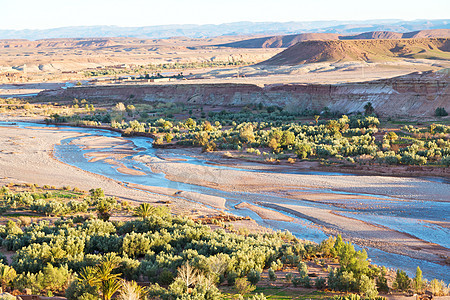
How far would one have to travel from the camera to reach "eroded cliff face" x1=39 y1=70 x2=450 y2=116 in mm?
42844

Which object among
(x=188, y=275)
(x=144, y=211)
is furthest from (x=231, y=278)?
(x=144, y=211)

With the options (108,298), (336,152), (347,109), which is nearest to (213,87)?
(347,109)

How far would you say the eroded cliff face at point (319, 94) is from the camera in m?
42.8

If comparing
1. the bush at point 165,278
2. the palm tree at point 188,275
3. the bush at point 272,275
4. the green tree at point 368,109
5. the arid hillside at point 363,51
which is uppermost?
the arid hillside at point 363,51

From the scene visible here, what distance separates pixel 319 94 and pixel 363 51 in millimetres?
51179

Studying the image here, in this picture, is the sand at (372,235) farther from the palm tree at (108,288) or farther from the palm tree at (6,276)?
the palm tree at (6,276)

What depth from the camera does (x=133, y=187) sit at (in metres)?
25.0

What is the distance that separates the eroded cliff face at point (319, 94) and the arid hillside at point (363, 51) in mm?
37342

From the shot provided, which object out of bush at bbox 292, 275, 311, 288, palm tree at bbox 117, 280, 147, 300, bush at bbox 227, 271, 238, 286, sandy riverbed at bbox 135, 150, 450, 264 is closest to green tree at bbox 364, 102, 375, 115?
sandy riverbed at bbox 135, 150, 450, 264

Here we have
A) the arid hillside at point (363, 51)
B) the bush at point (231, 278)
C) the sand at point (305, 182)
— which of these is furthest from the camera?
the arid hillside at point (363, 51)

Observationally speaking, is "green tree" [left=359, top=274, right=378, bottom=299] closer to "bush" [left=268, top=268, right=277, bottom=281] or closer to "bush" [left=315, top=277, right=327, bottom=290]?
"bush" [left=315, top=277, right=327, bottom=290]

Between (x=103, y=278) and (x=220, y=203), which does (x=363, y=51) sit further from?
(x=103, y=278)

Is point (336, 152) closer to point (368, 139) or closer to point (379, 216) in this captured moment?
point (368, 139)

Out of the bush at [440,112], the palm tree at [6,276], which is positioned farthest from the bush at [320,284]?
→ the bush at [440,112]
